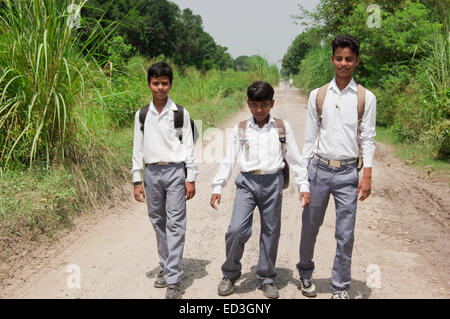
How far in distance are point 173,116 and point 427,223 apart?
3.48m

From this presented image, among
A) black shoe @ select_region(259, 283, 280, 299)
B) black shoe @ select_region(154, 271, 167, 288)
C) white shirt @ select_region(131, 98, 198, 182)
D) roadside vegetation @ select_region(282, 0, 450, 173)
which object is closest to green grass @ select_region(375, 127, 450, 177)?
roadside vegetation @ select_region(282, 0, 450, 173)

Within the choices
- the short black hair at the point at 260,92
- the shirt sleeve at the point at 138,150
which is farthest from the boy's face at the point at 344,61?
the shirt sleeve at the point at 138,150

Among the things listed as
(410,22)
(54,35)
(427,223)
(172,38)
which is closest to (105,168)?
(54,35)

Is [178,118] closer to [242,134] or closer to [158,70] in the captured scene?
[158,70]

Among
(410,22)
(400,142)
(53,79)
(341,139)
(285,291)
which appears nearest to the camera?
(341,139)

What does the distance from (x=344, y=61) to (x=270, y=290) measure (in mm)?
1766

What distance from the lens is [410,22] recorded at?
11.5 meters

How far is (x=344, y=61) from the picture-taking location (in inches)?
123

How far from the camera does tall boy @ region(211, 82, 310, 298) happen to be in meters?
3.19

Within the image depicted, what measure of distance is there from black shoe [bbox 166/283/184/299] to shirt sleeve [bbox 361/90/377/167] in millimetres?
1666

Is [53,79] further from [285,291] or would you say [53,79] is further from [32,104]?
[285,291]

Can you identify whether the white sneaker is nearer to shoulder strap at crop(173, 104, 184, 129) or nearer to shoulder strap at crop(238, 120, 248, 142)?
shoulder strap at crop(238, 120, 248, 142)

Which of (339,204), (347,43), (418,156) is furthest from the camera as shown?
(418,156)

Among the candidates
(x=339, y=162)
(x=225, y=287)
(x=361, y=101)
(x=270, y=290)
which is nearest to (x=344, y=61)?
(x=361, y=101)
